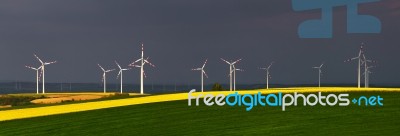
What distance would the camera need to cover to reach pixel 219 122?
1107 inches

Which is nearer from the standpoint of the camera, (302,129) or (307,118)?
(302,129)

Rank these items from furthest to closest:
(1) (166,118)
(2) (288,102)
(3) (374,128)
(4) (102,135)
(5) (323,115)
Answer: (2) (288,102) < (1) (166,118) < (5) (323,115) < (4) (102,135) < (3) (374,128)

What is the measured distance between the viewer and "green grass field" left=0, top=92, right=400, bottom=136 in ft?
81.9

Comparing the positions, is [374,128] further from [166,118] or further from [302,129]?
[166,118]

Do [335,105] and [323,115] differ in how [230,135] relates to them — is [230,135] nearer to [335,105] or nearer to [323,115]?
[323,115]

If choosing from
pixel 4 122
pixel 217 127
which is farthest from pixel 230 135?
pixel 4 122

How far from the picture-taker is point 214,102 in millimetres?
37094

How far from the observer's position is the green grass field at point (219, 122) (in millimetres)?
24953

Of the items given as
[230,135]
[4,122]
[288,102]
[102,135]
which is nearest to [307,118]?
[230,135]

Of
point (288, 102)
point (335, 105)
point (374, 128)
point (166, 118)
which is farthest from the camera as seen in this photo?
point (288, 102)

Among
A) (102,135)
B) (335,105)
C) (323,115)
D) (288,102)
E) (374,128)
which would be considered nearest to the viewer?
(374,128)

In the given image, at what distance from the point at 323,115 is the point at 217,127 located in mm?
5958

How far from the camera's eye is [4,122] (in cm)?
3403

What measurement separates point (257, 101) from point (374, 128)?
1303cm
